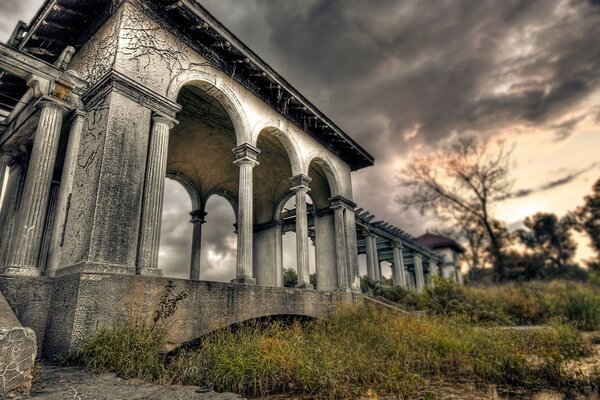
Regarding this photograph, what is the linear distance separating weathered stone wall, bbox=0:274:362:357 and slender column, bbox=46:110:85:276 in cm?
84

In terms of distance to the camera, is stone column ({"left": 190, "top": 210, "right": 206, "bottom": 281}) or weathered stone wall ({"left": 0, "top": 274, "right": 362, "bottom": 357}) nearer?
weathered stone wall ({"left": 0, "top": 274, "right": 362, "bottom": 357})

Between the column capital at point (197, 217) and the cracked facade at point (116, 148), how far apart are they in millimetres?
3553

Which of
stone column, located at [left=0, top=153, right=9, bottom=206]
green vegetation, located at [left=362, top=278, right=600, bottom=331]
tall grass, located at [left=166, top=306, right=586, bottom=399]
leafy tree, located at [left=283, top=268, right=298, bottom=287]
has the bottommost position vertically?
tall grass, located at [left=166, top=306, right=586, bottom=399]

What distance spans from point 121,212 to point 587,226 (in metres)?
39.9

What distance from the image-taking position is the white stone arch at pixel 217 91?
23.1ft

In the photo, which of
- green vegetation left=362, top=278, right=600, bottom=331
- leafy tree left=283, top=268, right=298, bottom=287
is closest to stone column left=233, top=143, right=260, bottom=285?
green vegetation left=362, top=278, right=600, bottom=331

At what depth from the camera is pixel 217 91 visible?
321 inches

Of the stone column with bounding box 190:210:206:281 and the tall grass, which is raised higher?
the stone column with bounding box 190:210:206:281

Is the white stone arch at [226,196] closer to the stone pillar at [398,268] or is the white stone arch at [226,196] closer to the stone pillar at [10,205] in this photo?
the stone pillar at [10,205]

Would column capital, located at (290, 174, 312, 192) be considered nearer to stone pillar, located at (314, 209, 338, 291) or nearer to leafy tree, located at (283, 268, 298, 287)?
stone pillar, located at (314, 209, 338, 291)

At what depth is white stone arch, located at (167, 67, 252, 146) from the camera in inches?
278

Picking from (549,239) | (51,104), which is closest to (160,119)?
(51,104)

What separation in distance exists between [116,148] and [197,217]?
26.9 ft

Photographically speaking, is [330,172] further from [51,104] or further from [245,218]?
[51,104]
